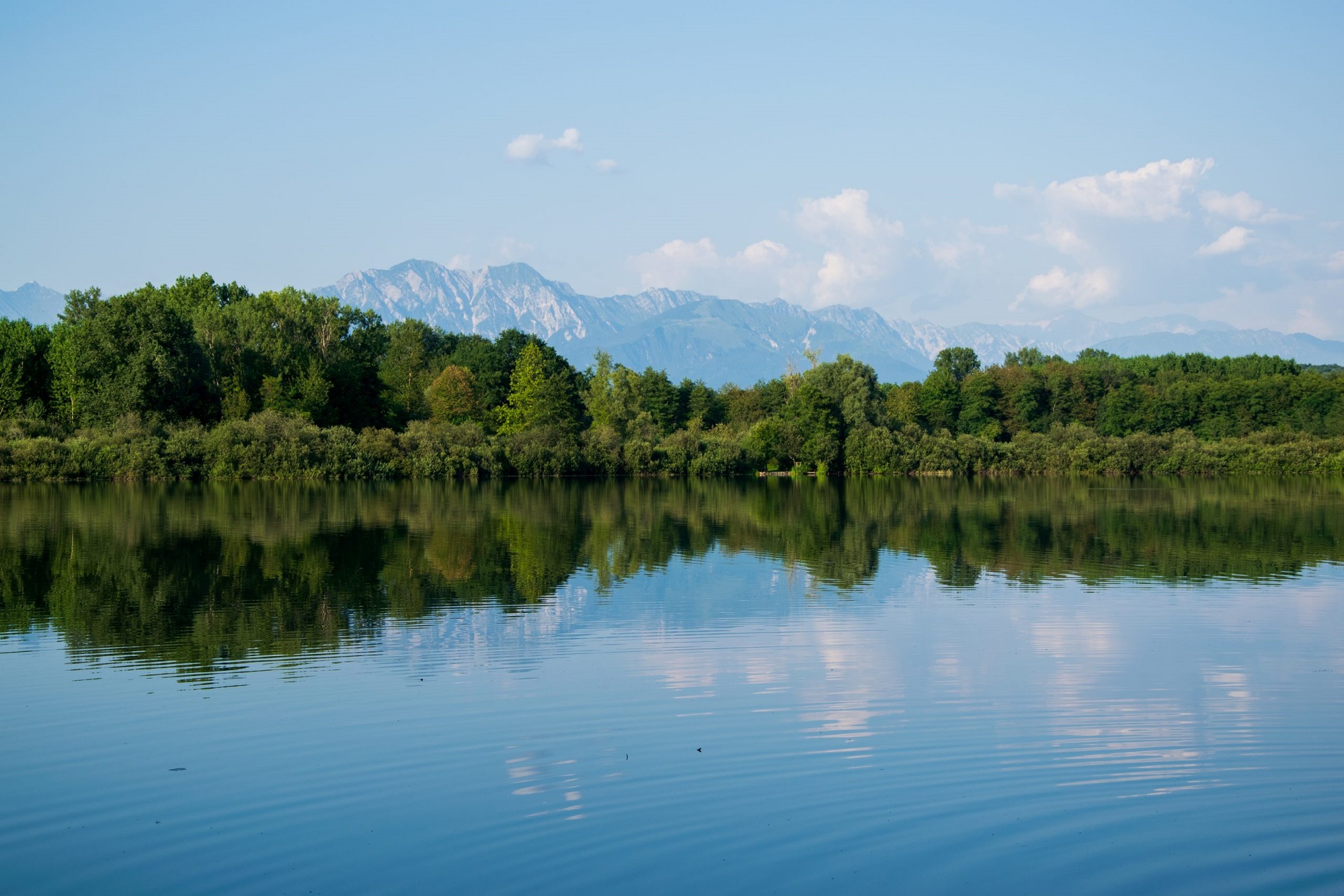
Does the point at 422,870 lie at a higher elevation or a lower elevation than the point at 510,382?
lower

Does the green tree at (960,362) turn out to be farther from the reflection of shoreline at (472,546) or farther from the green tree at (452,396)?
the reflection of shoreline at (472,546)

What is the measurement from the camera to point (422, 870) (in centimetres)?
739

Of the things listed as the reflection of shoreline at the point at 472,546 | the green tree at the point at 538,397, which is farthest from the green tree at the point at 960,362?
the reflection of shoreline at the point at 472,546

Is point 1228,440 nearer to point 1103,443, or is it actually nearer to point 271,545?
point 1103,443

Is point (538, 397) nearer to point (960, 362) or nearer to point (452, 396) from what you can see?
point (452, 396)

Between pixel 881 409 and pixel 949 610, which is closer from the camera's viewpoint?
pixel 949 610

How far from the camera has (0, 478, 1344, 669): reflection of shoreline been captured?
1736 centimetres

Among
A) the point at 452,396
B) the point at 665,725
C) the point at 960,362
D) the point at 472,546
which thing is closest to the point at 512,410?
the point at 452,396

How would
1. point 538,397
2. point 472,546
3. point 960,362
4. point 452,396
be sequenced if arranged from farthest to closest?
point 960,362 < point 452,396 < point 538,397 < point 472,546

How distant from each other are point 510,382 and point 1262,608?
7157 centimetres

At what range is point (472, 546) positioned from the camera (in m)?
28.0

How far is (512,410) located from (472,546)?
54337 mm

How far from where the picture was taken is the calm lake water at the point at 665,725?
25.1ft

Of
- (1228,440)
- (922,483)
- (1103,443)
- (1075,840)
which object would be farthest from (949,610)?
(1228,440)
